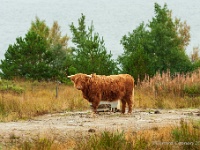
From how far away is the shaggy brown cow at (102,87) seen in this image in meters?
14.7

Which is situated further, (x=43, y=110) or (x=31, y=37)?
(x=31, y=37)

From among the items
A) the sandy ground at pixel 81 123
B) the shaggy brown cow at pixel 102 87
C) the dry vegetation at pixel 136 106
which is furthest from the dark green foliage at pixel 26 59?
the shaggy brown cow at pixel 102 87

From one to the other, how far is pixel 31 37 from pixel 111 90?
23.0 m

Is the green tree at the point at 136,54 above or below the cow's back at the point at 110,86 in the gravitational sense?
above

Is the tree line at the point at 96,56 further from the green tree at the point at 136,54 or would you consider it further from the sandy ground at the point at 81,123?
the sandy ground at the point at 81,123

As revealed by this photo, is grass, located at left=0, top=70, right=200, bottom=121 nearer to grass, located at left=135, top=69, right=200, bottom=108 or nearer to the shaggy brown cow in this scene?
grass, located at left=135, top=69, right=200, bottom=108

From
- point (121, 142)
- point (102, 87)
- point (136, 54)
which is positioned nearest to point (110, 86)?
point (102, 87)

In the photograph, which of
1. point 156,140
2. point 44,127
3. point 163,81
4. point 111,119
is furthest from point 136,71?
point 156,140

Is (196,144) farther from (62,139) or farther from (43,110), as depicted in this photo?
(43,110)

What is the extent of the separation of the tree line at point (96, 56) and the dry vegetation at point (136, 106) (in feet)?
29.1

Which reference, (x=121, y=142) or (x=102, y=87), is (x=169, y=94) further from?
(x=121, y=142)

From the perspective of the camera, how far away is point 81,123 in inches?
512

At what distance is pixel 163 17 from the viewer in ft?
Answer: 138

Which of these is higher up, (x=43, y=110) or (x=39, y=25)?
(x=39, y=25)
